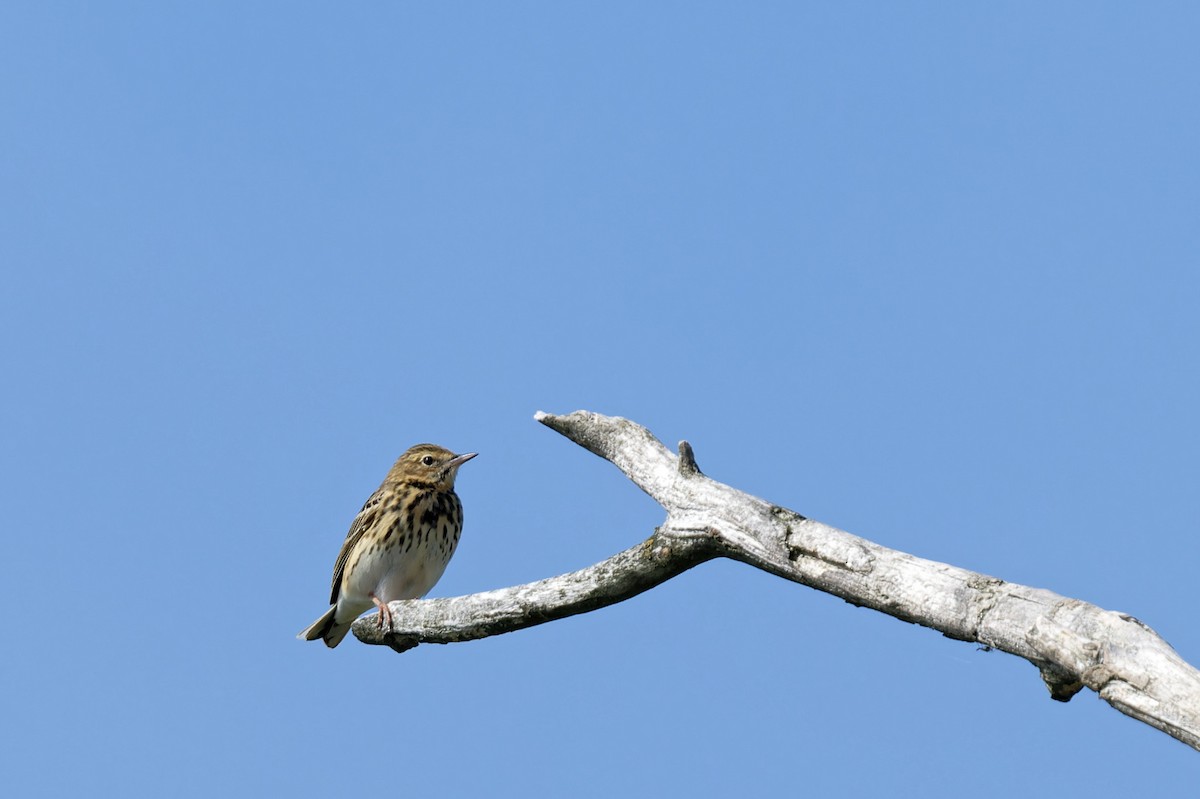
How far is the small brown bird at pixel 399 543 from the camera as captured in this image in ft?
36.6

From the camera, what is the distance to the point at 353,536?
1162 centimetres

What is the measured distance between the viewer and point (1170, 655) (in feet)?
17.2

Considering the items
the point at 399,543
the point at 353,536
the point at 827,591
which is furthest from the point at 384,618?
the point at 827,591

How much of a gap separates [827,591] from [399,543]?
562 cm

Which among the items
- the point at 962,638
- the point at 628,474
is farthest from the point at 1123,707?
the point at 628,474

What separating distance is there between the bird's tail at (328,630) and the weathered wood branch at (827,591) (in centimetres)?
283

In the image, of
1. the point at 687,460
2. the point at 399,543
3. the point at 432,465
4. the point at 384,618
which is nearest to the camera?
the point at 687,460

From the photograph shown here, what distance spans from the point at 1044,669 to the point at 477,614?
3.50 metres

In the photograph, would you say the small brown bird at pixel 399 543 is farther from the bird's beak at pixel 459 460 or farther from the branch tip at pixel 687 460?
the branch tip at pixel 687 460

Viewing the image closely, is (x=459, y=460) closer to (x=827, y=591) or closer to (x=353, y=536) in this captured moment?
(x=353, y=536)

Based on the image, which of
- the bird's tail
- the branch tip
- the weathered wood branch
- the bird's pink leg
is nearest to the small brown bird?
the bird's tail

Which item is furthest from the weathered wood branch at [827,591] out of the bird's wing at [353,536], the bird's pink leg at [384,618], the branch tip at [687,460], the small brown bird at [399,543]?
the bird's wing at [353,536]

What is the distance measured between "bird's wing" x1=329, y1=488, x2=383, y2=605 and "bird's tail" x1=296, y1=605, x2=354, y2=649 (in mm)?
123

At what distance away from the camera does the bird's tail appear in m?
11.4
